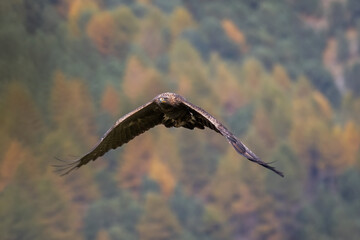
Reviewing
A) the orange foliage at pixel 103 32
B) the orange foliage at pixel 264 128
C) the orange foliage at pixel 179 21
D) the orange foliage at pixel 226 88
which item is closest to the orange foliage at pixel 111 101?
the orange foliage at pixel 103 32

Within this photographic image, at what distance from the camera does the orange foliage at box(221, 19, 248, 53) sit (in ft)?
372

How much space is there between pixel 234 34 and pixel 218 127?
331 feet

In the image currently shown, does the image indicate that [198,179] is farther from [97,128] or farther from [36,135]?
[36,135]

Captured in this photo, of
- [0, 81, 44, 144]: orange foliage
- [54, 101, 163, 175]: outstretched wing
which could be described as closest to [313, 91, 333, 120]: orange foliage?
[0, 81, 44, 144]: orange foliage

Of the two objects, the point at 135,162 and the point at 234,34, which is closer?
the point at 135,162

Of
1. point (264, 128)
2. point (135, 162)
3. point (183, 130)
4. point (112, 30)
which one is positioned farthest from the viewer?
point (112, 30)

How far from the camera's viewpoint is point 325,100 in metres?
106

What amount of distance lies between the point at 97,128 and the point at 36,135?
48.0 ft

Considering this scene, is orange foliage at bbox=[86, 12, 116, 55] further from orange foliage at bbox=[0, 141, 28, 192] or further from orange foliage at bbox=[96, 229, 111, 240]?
orange foliage at bbox=[0, 141, 28, 192]

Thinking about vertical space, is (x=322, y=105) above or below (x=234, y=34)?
below

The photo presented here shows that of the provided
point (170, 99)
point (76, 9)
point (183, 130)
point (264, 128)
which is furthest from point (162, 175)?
point (170, 99)

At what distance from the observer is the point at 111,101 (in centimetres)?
8469

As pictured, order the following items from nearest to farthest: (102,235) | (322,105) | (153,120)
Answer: (153,120) → (102,235) → (322,105)

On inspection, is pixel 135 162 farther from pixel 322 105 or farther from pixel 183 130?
pixel 322 105
